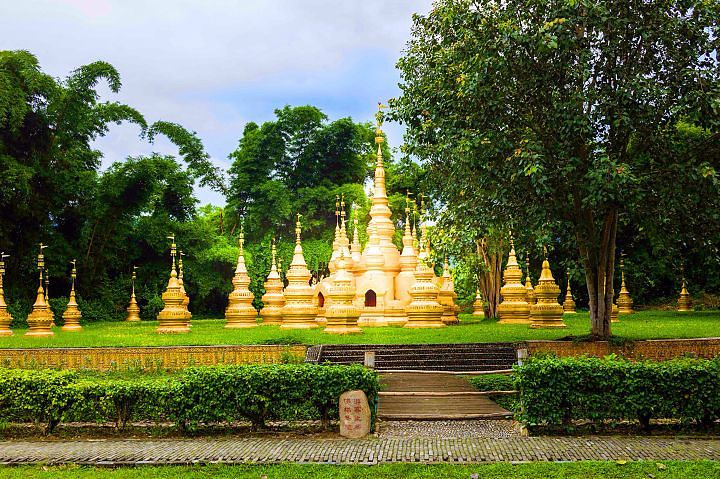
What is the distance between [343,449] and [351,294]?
1383cm

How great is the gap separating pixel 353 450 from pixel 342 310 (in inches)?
527

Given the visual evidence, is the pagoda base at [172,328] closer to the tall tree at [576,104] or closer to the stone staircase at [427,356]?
the stone staircase at [427,356]

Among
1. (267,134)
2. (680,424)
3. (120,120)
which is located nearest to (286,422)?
(680,424)

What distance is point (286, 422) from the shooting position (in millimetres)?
13320

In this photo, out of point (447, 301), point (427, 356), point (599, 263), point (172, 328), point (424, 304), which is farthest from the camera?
point (447, 301)

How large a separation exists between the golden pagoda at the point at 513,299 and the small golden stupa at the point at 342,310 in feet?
27.8

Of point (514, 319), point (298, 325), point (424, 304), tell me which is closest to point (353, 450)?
point (424, 304)

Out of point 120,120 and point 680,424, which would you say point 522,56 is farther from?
point 120,120

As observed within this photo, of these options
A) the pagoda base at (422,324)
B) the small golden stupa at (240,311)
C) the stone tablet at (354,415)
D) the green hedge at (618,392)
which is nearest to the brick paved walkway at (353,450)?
the stone tablet at (354,415)

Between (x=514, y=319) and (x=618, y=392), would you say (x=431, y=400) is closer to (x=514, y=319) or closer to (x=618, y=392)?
(x=618, y=392)

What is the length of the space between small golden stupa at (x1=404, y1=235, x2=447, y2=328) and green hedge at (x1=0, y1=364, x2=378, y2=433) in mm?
14764

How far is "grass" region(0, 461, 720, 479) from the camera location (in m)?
9.53

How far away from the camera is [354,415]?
12273mm

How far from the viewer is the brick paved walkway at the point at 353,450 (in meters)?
10.6
